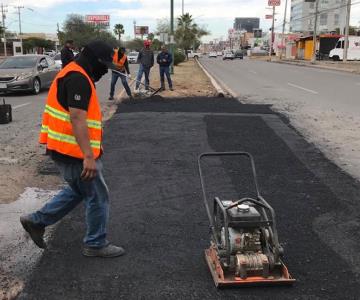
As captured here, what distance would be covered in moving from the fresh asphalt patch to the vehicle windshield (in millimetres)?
10447

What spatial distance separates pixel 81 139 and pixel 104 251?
1.04 meters

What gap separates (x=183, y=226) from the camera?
476cm

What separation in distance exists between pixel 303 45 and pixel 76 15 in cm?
5400

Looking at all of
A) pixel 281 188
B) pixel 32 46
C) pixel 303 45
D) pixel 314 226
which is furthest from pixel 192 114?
pixel 32 46

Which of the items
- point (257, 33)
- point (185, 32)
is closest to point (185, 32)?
point (185, 32)

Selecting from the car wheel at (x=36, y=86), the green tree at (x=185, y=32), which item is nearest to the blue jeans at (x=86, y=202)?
the car wheel at (x=36, y=86)

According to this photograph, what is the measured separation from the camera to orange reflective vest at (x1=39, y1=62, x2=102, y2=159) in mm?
3572

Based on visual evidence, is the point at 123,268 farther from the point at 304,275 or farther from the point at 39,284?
the point at 304,275

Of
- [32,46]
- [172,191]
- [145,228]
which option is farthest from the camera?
[32,46]

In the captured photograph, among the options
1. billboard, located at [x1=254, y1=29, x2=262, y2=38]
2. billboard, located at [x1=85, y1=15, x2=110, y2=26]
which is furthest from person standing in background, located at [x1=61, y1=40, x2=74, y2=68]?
billboard, located at [x1=254, y1=29, x2=262, y2=38]

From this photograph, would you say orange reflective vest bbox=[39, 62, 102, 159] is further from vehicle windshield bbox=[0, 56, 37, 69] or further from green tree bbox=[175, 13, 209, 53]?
green tree bbox=[175, 13, 209, 53]

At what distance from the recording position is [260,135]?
30.3 ft

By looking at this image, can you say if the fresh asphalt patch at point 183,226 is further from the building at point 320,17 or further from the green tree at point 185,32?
the building at point 320,17

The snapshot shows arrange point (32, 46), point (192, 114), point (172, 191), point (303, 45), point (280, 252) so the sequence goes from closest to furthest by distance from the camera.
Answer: point (280, 252) → point (172, 191) → point (192, 114) → point (303, 45) → point (32, 46)
